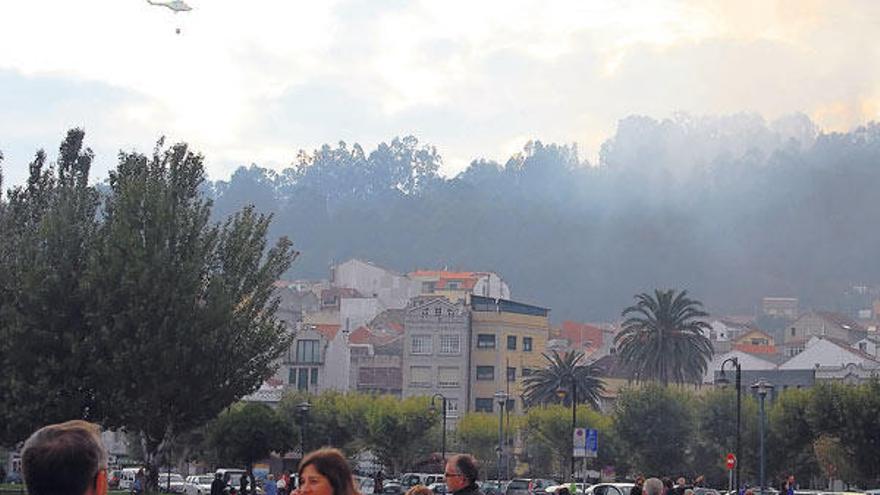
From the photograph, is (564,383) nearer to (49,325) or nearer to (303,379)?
(303,379)

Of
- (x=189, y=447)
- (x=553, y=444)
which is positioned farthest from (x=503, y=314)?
(x=189, y=447)

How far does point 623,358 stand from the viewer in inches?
4092

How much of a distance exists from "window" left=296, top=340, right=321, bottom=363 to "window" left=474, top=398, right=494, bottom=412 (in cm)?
1286

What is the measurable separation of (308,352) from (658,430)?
3798 cm

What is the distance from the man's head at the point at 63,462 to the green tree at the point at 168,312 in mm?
38720

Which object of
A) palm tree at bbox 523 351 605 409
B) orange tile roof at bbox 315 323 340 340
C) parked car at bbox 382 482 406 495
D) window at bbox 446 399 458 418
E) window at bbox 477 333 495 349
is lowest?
parked car at bbox 382 482 406 495

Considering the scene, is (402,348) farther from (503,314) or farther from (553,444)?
(553,444)

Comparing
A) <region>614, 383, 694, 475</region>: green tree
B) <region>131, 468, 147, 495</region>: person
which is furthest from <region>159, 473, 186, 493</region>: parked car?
<region>614, 383, 694, 475</region>: green tree

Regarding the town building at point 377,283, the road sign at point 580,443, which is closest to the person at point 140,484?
the road sign at point 580,443

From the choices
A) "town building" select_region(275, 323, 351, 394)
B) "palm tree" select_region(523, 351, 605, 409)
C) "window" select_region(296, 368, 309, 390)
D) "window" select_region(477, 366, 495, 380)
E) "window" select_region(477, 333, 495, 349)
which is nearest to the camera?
"palm tree" select_region(523, 351, 605, 409)

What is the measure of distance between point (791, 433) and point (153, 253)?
142 feet

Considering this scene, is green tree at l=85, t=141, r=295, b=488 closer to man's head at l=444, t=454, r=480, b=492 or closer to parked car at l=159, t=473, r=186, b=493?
parked car at l=159, t=473, r=186, b=493

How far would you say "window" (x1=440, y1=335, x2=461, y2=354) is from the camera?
113688mm

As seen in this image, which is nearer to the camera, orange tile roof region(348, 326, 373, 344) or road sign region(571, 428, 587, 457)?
road sign region(571, 428, 587, 457)
